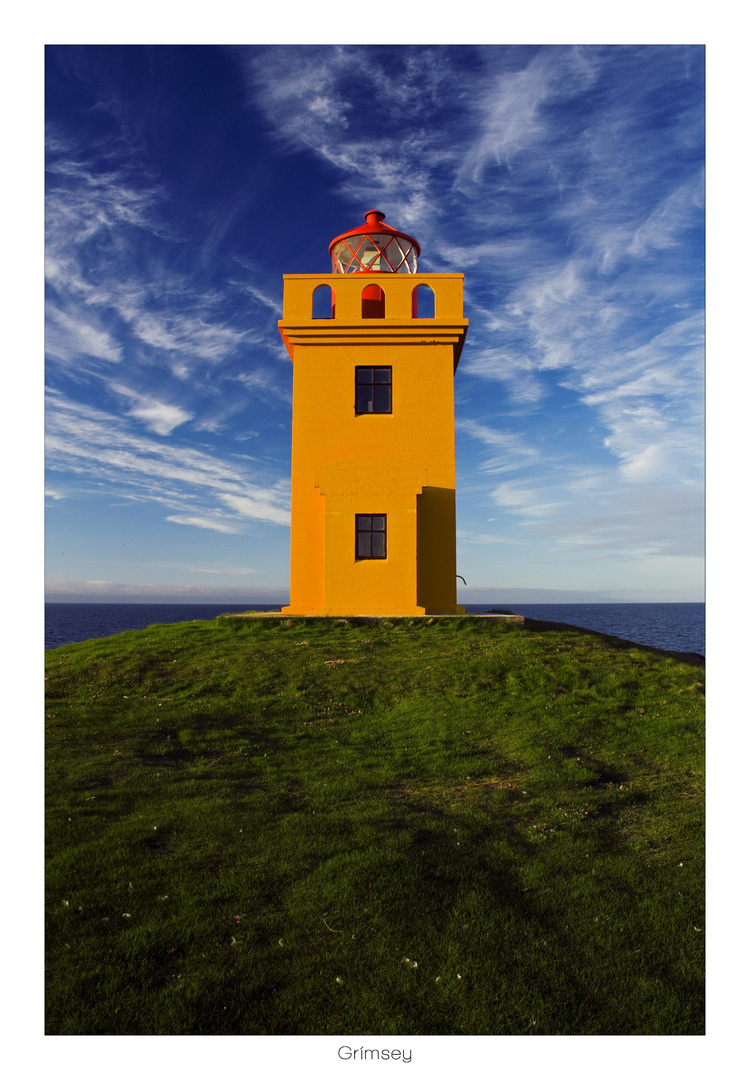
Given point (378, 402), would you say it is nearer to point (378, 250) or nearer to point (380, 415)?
point (380, 415)

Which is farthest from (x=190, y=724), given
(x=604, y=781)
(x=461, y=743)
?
(x=604, y=781)

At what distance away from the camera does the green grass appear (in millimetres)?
4379

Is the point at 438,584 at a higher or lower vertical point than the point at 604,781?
higher

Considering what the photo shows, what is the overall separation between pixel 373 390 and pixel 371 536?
528cm

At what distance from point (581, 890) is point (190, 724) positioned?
22.3 ft

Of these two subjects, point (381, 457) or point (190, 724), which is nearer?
point (190, 724)

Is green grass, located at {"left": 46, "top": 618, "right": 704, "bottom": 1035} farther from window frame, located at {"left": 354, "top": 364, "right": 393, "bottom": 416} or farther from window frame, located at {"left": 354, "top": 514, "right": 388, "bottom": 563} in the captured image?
window frame, located at {"left": 354, "top": 364, "right": 393, "bottom": 416}

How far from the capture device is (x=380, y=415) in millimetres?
20359

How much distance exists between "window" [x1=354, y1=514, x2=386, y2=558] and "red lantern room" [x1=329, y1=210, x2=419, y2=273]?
9.39m

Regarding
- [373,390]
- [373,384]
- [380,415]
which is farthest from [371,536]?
[373,384]

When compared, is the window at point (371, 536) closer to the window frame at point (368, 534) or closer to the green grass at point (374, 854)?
the window frame at point (368, 534)

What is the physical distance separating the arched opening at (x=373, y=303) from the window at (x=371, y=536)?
7537mm

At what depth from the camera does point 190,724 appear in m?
10.2

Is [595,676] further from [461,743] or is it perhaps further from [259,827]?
[259,827]
